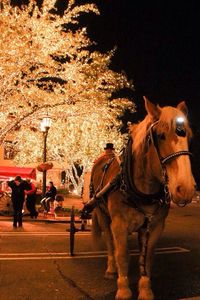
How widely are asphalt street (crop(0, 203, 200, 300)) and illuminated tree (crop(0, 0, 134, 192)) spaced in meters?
9.42

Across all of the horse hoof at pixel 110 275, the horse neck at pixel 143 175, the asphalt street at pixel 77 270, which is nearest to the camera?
the horse neck at pixel 143 175

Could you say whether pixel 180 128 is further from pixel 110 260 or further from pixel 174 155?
pixel 110 260

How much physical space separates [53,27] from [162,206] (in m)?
16.2

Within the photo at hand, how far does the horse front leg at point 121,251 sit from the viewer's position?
199 inches

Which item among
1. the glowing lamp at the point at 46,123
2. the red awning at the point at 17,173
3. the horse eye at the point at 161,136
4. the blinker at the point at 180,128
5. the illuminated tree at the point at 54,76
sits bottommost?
the horse eye at the point at 161,136

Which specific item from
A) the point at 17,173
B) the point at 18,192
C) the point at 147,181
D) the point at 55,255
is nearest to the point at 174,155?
the point at 147,181

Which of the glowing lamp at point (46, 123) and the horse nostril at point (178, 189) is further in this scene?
the glowing lamp at point (46, 123)

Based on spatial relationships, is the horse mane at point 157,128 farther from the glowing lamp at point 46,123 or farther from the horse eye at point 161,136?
the glowing lamp at point 46,123

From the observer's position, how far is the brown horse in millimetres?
4434

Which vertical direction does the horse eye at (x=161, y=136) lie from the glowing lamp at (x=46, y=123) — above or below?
below

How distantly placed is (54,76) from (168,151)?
16.9 m

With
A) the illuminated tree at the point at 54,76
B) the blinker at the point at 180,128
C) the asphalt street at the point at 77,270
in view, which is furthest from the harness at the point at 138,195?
the illuminated tree at the point at 54,76

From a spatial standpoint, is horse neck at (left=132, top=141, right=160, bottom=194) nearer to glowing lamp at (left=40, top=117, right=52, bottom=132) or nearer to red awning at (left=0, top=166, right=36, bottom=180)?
glowing lamp at (left=40, top=117, right=52, bottom=132)

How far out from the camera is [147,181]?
504cm
